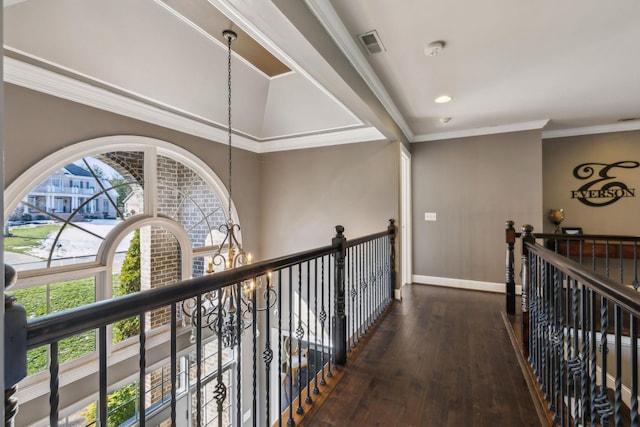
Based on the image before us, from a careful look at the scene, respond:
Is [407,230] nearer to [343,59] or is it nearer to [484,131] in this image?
[484,131]

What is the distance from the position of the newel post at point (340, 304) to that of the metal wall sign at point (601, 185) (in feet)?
14.8

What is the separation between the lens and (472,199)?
446cm

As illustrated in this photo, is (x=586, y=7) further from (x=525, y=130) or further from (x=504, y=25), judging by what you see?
(x=525, y=130)

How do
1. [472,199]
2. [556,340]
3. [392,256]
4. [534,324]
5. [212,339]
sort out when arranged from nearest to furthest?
[556,340], [534,324], [392,256], [212,339], [472,199]

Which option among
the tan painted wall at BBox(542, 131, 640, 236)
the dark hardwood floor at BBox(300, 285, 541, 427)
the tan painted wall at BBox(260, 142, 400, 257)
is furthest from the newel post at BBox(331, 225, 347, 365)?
the tan painted wall at BBox(542, 131, 640, 236)

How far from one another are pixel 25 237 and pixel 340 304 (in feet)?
9.54

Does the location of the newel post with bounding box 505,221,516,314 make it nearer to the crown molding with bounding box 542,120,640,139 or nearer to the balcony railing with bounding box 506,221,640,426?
the balcony railing with bounding box 506,221,640,426

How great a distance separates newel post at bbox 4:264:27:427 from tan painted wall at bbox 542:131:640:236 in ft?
19.6

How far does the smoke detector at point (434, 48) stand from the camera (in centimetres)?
222

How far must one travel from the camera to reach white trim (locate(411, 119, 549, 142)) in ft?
13.4

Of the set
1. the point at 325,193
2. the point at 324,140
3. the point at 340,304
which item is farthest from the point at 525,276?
the point at 324,140

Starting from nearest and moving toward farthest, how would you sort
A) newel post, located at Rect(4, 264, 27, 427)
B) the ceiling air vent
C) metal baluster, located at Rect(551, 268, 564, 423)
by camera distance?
1. newel post, located at Rect(4, 264, 27, 427)
2. metal baluster, located at Rect(551, 268, 564, 423)
3. the ceiling air vent

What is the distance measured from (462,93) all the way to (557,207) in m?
3.01

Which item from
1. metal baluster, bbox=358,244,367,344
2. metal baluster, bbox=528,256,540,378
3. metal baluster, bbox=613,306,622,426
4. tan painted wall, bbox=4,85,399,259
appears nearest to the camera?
metal baluster, bbox=613,306,622,426
